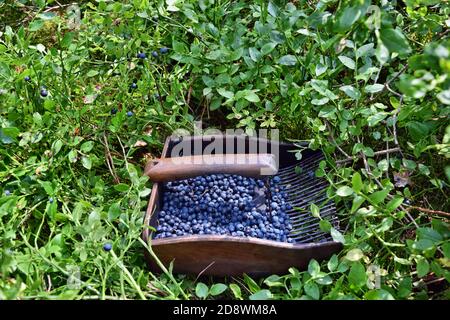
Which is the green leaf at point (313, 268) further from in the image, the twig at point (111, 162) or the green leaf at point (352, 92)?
the twig at point (111, 162)

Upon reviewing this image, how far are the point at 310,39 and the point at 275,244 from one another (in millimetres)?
687

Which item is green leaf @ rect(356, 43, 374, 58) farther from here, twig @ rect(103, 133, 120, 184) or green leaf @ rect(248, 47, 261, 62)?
twig @ rect(103, 133, 120, 184)

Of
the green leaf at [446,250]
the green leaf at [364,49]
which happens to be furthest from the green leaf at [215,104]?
the green leaf at [446,250]

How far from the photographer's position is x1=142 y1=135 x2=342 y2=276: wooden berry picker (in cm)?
137

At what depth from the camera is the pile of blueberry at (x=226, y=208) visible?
148cm

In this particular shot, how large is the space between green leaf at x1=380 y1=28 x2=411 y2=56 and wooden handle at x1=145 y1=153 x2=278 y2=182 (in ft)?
1.70

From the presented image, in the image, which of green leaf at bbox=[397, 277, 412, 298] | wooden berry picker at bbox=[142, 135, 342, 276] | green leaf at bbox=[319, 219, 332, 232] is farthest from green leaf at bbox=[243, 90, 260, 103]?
green leaf at bbox=[397, 277, 412, 298]

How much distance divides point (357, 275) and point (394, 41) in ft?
1.76

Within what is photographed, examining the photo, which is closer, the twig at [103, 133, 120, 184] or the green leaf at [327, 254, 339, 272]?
the green leaf at [327, 254, 339, 272]

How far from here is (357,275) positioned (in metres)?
1.26

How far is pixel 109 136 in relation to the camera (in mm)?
1680

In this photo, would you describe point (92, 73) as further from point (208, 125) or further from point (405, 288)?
point (405, 288)

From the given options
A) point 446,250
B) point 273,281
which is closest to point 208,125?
point 273,281
